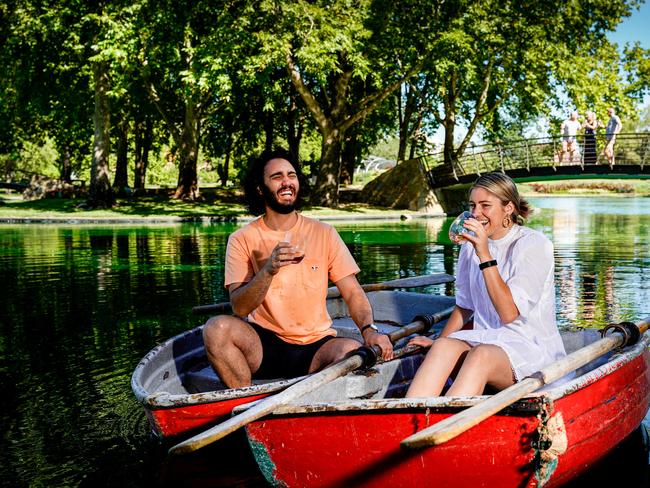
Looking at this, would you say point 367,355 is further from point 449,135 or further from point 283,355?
point 449,135

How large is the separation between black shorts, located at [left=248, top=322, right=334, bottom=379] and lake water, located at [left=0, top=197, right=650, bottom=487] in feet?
2.25

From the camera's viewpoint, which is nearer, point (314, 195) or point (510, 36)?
point (510, 36)

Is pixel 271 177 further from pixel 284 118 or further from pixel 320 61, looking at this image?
pixel 284 118

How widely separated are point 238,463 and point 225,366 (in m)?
0.58

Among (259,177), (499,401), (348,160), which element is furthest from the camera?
(348,160)

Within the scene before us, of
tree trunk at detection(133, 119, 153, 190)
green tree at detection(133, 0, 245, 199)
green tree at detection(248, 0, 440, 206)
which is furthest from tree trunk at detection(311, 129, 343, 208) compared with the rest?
tree trunk at detection(133, 119, 153, 190)

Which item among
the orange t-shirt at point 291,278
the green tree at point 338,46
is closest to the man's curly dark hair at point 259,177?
the orange t-shirt at point 291,278

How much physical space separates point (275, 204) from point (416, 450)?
1.95 meters

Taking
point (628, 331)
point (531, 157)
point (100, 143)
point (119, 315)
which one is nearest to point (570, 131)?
point (531, 157)

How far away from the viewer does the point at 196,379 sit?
5715 millimetres

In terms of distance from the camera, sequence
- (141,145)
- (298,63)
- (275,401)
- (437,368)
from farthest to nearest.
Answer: (141,145) → (298,63) → (437,368) → (275,401)

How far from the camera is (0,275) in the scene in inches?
572

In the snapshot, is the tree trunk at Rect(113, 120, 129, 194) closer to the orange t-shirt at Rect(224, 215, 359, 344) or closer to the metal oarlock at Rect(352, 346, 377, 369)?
the orange t-shirt at Rect(224, 215, 359, 344)

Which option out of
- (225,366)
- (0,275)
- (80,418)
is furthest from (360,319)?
(0,275)
